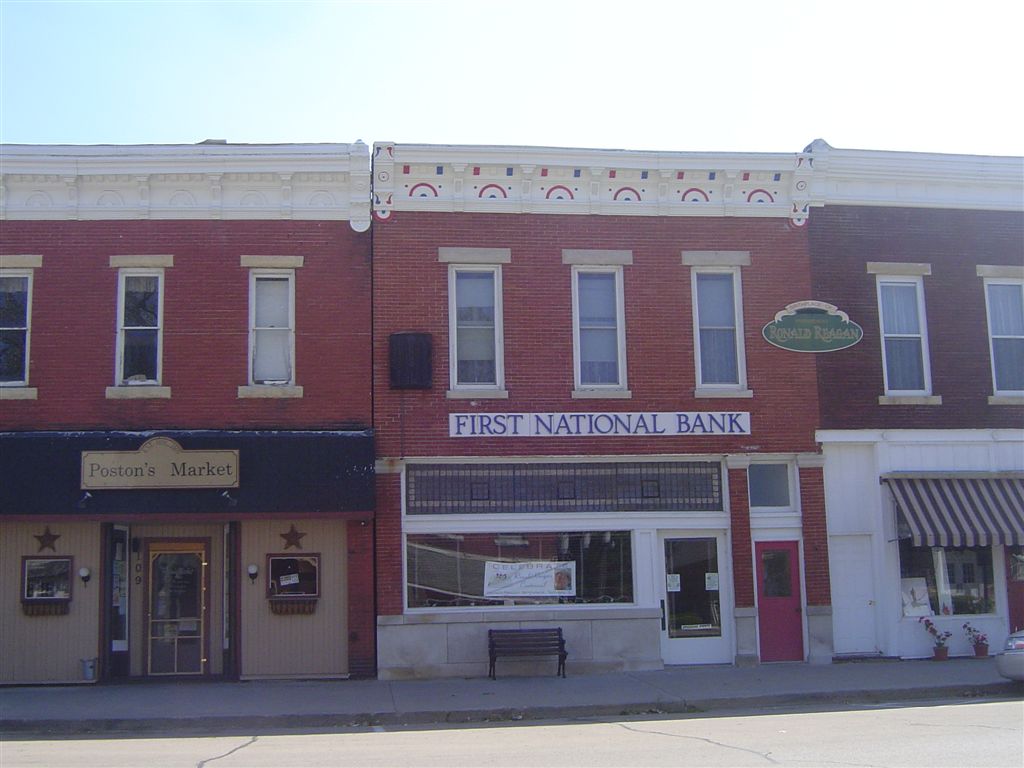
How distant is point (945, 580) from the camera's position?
17312mm

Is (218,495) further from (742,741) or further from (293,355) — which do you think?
(742,741)

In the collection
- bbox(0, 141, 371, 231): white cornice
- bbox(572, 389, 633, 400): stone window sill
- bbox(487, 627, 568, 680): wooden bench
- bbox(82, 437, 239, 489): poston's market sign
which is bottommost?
bbox(487, 627, 568, 680): wooden bench

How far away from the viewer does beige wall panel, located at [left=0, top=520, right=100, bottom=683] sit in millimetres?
15516

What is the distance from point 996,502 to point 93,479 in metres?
14.5

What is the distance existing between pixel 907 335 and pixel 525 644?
8.43 meters

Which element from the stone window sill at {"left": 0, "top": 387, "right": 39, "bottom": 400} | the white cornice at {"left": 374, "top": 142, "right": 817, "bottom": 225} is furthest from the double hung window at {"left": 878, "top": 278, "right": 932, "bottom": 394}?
the stone window sill at {"left": 0, "top": 387, "right": 39, "bottom": 400}

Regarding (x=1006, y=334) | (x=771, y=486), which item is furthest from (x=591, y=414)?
(x=1006, y=334)

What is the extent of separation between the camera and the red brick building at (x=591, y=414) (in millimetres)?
16344

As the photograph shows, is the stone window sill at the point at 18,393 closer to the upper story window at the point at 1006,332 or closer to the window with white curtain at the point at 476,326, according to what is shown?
the window with white curtain at the point at 476,326

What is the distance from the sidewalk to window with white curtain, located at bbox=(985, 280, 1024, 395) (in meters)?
4.91

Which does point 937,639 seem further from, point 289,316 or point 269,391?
point 289,316

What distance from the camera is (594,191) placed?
1728 cm

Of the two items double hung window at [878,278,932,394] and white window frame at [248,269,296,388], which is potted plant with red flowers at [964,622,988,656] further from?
white window frame at [248,269,296,388]

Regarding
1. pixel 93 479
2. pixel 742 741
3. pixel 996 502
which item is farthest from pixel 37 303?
pixel 996 502
